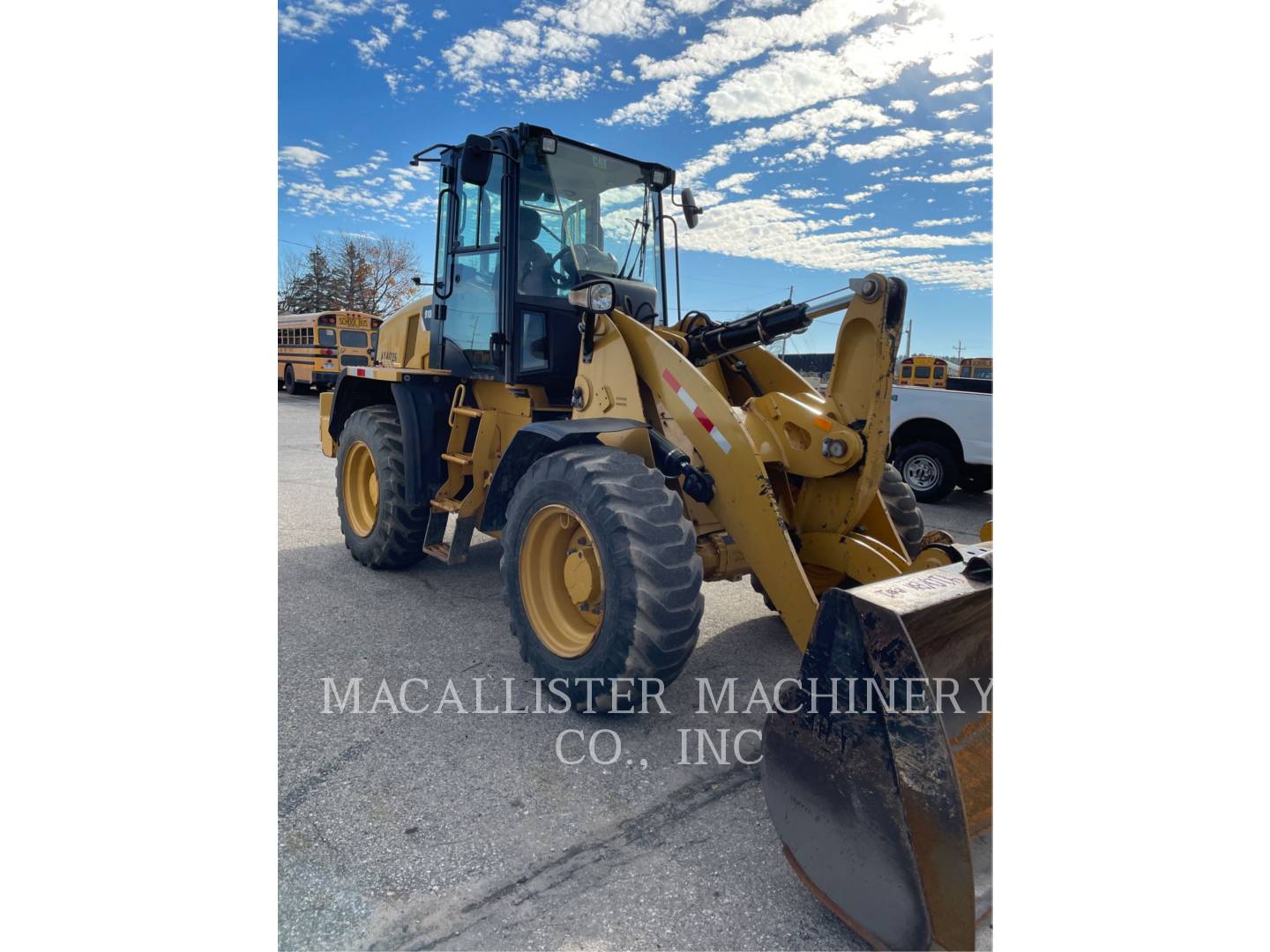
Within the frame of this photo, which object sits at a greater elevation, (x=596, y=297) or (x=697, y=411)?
(x=596, y=297)

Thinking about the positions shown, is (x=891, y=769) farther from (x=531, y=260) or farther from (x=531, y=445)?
(x=531, y=260)

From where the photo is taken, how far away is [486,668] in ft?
12.7

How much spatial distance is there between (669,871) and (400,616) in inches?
108

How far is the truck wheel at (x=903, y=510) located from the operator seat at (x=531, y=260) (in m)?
2.23

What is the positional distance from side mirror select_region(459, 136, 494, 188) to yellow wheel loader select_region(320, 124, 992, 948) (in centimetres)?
2

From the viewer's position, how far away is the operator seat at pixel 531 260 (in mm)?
4402

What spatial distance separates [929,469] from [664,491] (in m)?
6.48

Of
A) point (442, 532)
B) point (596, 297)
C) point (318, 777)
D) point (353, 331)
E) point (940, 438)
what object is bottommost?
point (318, 777)

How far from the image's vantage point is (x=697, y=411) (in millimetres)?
3424

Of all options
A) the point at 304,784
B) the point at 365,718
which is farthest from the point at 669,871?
the point at 365,718

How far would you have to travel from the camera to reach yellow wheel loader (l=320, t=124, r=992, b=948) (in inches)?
80.9

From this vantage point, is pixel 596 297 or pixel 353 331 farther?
pixel 353 331

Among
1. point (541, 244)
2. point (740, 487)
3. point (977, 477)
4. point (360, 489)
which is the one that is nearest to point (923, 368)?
point (977, 477)

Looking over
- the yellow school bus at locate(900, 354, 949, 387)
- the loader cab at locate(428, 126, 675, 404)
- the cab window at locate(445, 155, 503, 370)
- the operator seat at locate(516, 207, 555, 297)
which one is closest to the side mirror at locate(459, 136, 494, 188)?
the loader cab at locate(428, 126, 675, 404)
